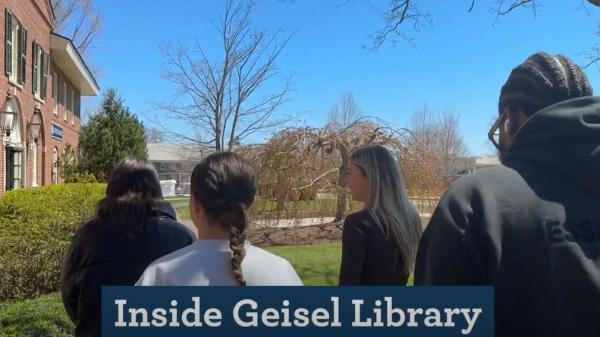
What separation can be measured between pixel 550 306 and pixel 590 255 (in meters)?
0.16

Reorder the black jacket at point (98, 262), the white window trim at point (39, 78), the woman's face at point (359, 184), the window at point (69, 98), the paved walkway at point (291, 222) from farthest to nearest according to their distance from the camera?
the window at point (69, 98), the white window trim at point (39, 78), the paved walkway at point (291, 222), the woman's face at point (359, 184), the black jacket at point (98, 262)

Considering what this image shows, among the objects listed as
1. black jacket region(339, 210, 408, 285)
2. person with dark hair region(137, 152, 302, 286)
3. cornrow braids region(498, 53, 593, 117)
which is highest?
cornrow braids region(498, 53, 593, 117)

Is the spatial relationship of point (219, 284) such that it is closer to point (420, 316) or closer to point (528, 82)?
point (420, 316)

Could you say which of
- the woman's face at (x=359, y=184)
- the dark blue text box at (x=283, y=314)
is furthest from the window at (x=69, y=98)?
the dark blue text box at (x=283, y=314)

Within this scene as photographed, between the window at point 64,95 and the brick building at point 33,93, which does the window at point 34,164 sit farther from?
the window at point 64,95

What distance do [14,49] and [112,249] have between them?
46.4 ft

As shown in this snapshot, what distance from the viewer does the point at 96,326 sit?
85.1 inches

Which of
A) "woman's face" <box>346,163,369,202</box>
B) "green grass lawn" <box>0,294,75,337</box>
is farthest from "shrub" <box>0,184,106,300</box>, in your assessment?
"woman's face" <box>346,163,369,202</box>

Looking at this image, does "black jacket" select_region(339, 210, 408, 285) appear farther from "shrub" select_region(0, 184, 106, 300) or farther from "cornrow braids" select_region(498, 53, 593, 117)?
"shrub" select_region(0, 184, 106, 300)

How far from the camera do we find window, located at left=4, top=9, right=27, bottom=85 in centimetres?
1314

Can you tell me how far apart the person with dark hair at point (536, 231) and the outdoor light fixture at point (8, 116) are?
1371cm

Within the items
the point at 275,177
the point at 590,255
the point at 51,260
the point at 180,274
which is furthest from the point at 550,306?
the point at 275,177

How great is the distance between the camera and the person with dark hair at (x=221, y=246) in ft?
5.19

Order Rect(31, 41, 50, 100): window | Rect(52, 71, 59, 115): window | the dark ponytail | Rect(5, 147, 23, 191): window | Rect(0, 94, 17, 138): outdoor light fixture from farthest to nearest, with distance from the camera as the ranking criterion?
Rect(52, 71, 59, 115): window, Rect(31, 41, 50, 100): window, Rect(5, 147, 23, 191): window, Rect(0, 94, 17, 138): outdoor light fixture, the dark ponytail
